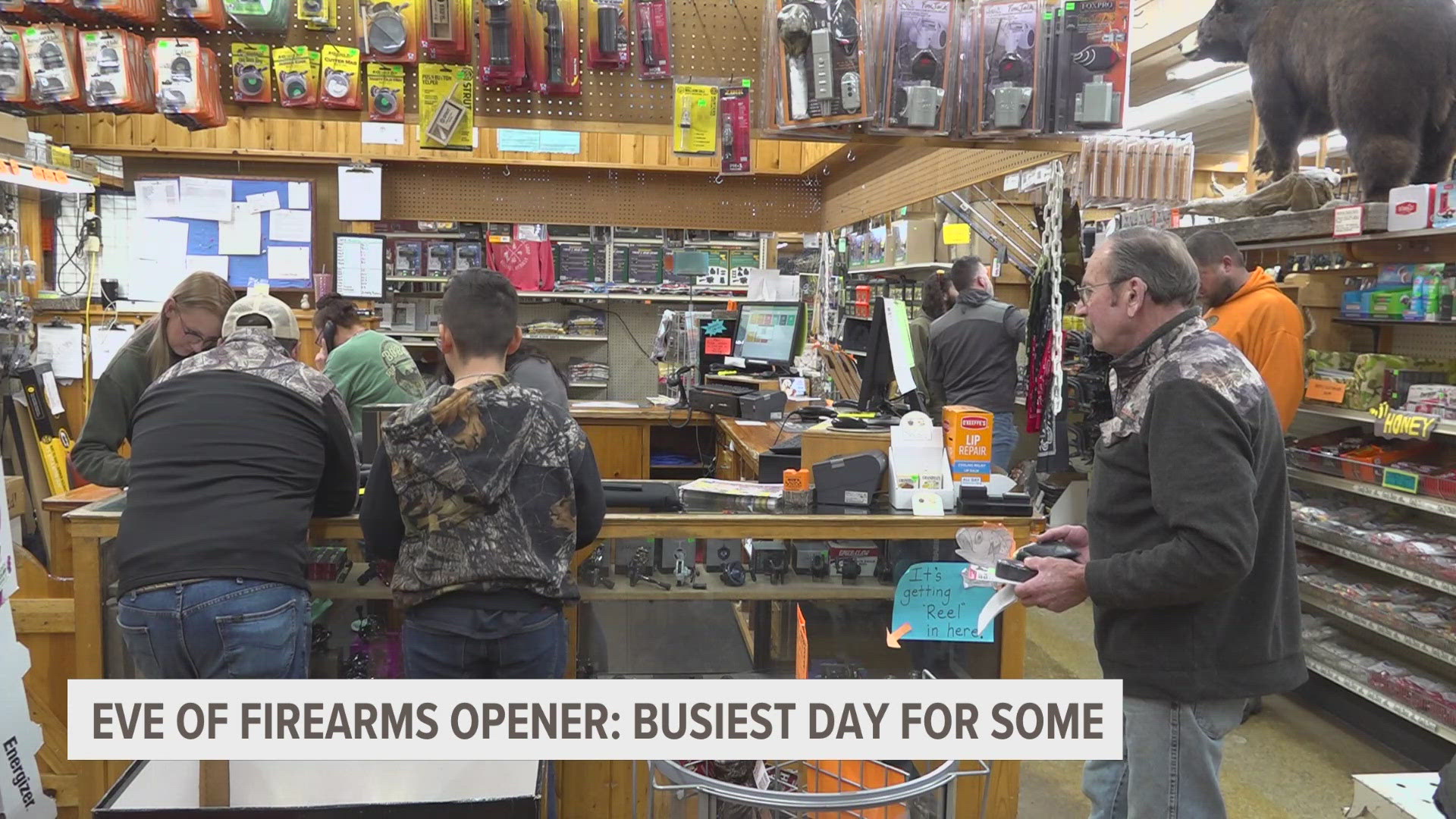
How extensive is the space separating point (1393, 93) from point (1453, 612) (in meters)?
1.74

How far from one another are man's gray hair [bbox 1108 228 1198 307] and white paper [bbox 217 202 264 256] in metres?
5.72

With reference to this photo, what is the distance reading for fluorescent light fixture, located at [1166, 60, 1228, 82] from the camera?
7.03 meters

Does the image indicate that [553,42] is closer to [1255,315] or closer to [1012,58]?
[1012,58]

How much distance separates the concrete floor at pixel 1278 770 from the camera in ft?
10.2

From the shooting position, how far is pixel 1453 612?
335cm

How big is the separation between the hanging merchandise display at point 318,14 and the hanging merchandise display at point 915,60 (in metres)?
1.86

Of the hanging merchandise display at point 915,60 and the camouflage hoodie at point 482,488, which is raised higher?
the hanging merchandise display at point 915,60

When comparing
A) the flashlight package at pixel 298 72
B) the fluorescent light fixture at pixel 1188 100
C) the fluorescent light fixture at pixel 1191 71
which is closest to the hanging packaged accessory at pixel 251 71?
the flashlight package at pixel 298 72

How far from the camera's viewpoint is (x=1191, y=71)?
720 centimetres

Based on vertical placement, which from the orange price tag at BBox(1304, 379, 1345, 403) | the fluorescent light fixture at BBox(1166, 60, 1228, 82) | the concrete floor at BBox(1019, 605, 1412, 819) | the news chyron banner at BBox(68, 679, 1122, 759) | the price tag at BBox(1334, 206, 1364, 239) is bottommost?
the concrete floor at BBox(1019, 605, 1412, 819)

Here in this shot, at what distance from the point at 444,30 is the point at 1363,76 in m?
2.96

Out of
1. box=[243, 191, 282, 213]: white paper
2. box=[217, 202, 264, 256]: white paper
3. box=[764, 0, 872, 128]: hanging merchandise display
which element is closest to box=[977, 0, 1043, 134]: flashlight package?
box=[764, 0, 872, 128]: hanging merchandise display

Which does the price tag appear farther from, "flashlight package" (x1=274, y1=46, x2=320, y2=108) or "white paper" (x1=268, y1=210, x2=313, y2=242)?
"white paper" (x1=268, y1=210, x2=313, y2=242)

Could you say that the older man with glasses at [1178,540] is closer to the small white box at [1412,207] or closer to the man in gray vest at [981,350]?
the small white box at [1412,207]
